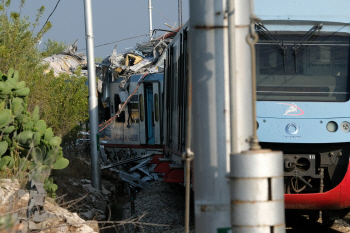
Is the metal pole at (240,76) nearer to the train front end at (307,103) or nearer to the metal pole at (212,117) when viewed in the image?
the metal pole at (212,117)

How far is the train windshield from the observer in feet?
24.1

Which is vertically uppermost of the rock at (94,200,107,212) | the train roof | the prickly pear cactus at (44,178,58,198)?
the train roof

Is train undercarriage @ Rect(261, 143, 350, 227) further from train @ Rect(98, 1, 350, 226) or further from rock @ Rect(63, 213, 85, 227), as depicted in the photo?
rock @ Rect(63, 213, 85, 227)

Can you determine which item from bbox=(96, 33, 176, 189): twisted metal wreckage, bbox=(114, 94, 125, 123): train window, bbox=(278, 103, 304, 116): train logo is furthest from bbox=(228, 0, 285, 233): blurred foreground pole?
bbox=(114, 94, 125, 123): train window

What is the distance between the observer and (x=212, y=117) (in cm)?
255

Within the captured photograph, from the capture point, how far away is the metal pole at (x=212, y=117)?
2.54 metres

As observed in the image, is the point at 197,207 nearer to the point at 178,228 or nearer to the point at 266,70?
the point at 266,70

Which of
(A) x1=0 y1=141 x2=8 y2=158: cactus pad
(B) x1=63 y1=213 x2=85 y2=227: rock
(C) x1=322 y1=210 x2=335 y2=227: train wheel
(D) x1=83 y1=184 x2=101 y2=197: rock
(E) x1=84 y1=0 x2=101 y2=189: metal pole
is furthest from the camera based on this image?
(E) x1=84 y1=0 x2=101 y2=189: metal pole

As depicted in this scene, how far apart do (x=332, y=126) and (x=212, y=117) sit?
4.90 m

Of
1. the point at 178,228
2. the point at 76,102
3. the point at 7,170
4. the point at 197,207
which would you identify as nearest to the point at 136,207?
the point at 178,228

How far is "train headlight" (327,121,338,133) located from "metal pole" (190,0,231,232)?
189 inches

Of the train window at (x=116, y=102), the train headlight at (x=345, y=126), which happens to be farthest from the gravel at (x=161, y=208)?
the train window at (x=116, y=102)

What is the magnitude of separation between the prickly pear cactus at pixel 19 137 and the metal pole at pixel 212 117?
202 inches

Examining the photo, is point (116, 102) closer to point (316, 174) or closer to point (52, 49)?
point (52, 49)
